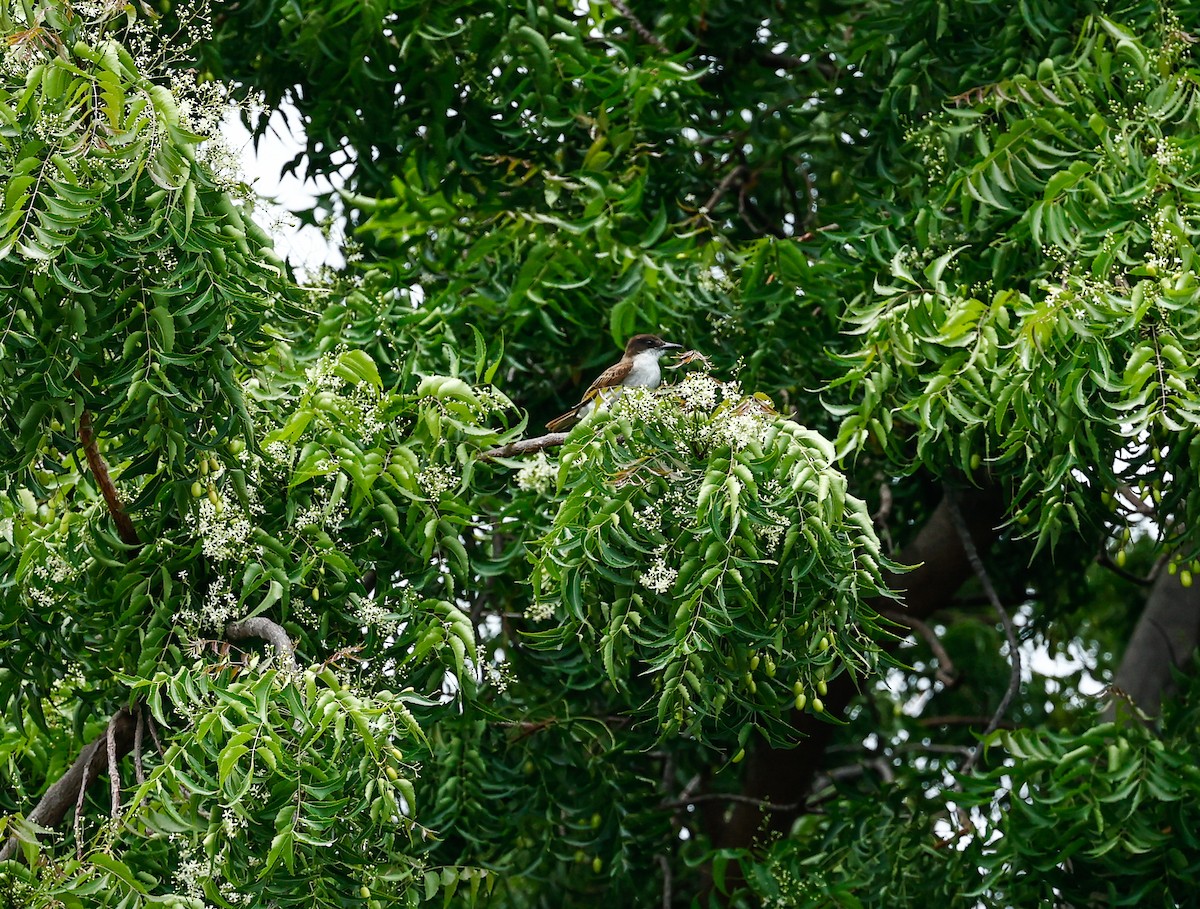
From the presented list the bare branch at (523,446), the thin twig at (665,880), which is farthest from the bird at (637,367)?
the thin twig at (665,880)

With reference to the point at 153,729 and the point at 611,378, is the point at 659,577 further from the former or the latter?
the point at 611,378

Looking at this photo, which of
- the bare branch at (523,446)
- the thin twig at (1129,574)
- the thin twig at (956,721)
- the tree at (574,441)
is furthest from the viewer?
the thin twig at (956,721)

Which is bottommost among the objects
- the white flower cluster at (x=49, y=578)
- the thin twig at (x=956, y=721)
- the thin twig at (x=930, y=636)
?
the white flower cluster at (x=49, y=578)

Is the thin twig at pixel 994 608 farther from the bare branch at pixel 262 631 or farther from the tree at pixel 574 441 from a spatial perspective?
the bare branch at pixel 262 631

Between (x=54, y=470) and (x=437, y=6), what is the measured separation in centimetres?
242

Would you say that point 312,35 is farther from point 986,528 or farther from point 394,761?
point 986,528

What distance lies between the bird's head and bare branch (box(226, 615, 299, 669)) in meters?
1.91

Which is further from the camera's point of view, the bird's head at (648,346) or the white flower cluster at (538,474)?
the bird's head at (648,346)

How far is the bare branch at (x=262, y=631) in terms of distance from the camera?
4.54m

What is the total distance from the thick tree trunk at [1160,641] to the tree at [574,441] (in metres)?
0.03

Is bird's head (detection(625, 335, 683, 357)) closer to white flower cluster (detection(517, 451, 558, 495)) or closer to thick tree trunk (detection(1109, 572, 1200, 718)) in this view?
white flower cluster (detection(517, 451, 558, 495))

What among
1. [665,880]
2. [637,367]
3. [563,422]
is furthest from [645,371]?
[665,880]

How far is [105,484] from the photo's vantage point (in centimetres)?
462

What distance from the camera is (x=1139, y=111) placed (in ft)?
17.7
